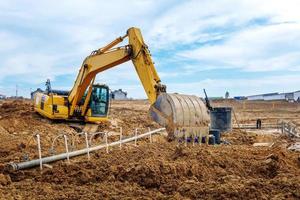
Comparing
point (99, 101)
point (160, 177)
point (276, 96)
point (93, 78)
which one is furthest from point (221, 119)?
point (276, 96)

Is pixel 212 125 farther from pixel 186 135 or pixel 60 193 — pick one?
pixel 60 193

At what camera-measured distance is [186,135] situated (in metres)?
13.1

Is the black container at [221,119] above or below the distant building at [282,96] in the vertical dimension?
below

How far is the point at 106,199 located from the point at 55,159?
156 inches

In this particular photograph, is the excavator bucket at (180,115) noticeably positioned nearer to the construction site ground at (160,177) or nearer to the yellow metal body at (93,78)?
the construction site ground at (160,177)

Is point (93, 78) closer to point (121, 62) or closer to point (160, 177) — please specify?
point (121, 62)

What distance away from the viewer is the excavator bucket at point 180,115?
12719 mm

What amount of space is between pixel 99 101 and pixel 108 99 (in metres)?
0.55

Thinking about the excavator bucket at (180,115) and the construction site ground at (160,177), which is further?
the excavator bucket at (180,115)

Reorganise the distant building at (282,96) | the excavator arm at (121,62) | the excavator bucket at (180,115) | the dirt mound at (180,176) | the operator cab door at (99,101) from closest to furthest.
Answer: the dirt mound at (180,176) < the excavator bucket at (180,115) < the excavator arm at (121,62) < the operator cab door at (99,101) < the distant building at (282,96)

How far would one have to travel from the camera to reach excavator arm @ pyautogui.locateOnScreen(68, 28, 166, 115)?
15492 mm

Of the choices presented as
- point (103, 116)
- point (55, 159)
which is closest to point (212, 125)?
point (103, 116)

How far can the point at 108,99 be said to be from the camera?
2253 centimetres

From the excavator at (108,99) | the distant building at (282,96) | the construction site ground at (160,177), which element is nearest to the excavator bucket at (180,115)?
the excavator at (108,99)
